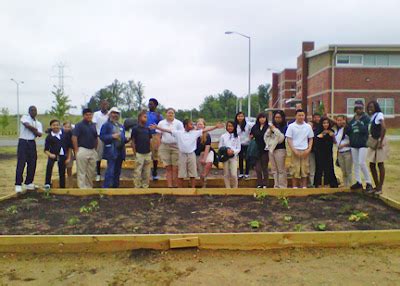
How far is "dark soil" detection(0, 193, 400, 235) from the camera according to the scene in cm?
582

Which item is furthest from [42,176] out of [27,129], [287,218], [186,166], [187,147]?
[287,218]

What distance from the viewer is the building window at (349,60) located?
129 ft

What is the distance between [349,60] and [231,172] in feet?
115

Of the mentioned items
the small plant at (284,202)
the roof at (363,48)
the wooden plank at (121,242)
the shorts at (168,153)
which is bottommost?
the wooden plank at (121,242)

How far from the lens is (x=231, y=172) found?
8.50m

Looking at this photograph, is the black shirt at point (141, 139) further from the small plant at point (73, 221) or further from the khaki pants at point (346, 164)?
the khaki pants at point (346, 164)

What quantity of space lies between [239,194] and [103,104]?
12.0ft

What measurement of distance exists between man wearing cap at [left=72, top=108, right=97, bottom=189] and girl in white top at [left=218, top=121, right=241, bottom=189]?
262 centimetres

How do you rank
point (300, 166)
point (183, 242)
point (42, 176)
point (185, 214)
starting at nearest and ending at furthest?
point (183, 242), point (185, 214), point (300, 166), point (42, 176)

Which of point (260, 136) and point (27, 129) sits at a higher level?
point (27, 129)

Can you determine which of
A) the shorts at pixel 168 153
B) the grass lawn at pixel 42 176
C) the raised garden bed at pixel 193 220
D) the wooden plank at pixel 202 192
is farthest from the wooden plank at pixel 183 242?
the grass lawn at pixel 42 176

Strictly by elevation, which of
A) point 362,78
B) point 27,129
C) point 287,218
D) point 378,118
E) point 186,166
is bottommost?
point 287,218

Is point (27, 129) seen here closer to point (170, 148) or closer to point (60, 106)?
point (170, 148)

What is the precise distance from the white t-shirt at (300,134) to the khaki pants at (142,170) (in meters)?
2.95
